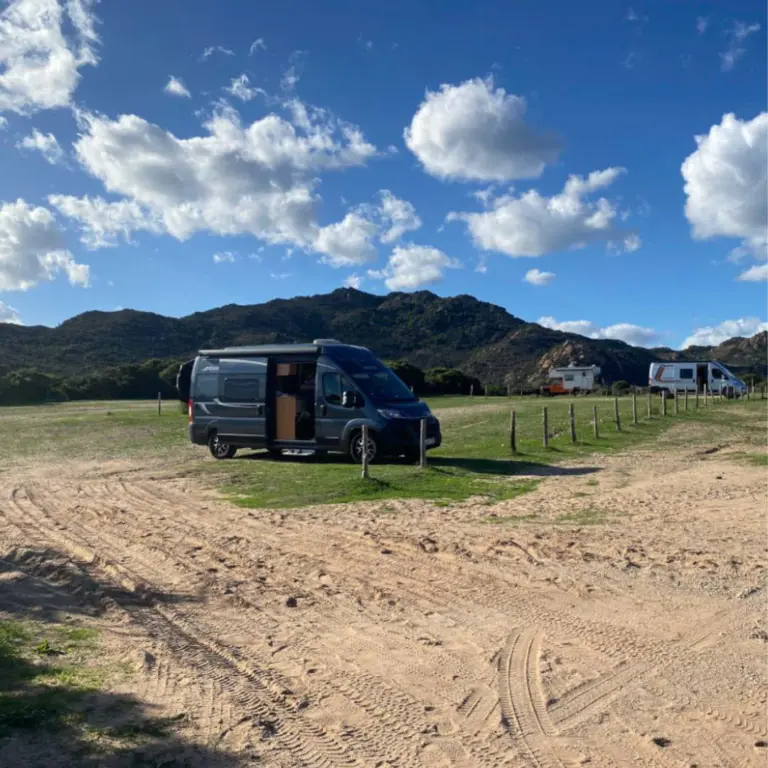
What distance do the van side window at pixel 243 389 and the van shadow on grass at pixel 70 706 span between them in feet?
34.9

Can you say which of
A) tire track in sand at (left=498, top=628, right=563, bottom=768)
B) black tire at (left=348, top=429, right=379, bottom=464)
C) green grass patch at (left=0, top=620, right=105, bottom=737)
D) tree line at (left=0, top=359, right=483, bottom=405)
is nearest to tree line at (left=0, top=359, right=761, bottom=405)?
tree line at (left=0, top=359, right=483, bottom=405)

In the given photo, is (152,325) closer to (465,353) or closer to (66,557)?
(465,353)

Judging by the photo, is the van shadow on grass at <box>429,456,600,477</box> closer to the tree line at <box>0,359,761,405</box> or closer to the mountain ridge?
the tree line at <box>0,359,761,405</box>

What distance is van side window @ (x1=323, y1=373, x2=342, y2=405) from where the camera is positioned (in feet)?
51.1

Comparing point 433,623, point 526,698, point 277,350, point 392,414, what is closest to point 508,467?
point 392,414

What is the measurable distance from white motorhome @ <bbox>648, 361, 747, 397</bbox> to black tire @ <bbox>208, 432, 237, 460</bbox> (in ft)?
106

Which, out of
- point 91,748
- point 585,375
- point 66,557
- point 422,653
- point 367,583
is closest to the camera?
point 91,748

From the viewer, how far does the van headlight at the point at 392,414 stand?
49.2ft

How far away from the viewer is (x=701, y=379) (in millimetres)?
43875

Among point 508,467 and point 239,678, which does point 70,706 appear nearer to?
point 239,678

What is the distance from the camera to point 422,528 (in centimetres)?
876

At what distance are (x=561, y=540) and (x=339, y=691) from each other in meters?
4.20

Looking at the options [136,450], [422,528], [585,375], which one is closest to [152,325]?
[585,375]

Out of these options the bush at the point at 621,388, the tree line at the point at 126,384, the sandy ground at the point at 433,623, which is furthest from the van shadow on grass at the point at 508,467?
the bush at the point at 621,388
